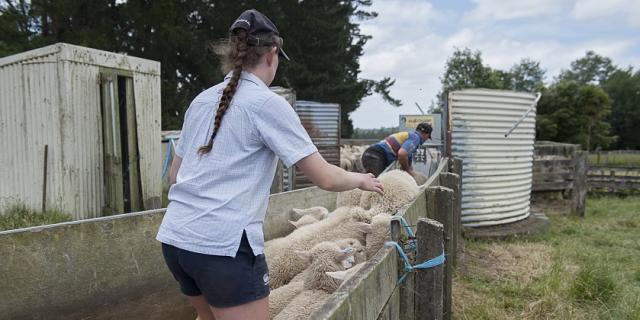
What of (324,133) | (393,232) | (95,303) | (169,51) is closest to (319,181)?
(393,232)

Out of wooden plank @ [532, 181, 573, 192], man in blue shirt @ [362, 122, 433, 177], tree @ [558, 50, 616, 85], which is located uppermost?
tree @ [558, 50, 616, 85]

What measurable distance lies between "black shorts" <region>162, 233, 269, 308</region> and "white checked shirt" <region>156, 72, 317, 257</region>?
4 cm

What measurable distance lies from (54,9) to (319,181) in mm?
20797

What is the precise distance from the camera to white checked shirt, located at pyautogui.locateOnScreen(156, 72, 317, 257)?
1.76 metres

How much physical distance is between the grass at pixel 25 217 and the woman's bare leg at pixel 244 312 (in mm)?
4725

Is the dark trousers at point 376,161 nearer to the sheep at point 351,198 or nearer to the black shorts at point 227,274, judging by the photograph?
the sheep at point 351,198

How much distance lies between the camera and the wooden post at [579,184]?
1104cm

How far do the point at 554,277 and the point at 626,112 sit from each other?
2277 inches

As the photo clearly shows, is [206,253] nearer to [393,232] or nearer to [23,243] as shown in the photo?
[393,232]

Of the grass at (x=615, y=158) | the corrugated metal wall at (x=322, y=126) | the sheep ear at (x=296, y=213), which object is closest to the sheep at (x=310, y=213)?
the sheep ear at (x=296, y=213)

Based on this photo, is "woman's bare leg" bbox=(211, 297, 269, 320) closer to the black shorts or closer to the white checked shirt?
the black shorts

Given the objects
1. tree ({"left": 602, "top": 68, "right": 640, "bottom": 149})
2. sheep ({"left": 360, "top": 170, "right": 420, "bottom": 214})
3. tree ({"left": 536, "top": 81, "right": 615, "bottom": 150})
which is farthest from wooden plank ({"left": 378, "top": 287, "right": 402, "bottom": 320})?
tree ({"left": 602, "top": 68, "right": 640, "bottom": 149})

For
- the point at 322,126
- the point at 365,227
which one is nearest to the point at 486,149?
the point at 322,126

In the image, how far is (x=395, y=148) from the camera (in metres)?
7.64
